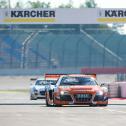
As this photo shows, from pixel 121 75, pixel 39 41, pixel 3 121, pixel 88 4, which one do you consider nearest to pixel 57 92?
pixel 3 121

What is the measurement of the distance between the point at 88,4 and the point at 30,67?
7213cm

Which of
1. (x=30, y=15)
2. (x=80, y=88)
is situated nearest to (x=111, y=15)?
(x=30, y=15)

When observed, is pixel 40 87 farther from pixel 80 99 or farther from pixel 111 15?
pixel 80 99

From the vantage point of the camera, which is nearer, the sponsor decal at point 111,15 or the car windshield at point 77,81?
the car windshield at point 77,81

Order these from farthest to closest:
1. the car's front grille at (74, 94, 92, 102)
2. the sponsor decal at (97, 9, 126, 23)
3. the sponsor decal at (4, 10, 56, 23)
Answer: the sponsor decal at (97, 9, 126, 23) → the sponsor decal at (4, 10, 56, 23) → the car's front grille at (74, 94, 92, 102)

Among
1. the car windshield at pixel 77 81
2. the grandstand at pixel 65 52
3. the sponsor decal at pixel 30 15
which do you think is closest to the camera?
the car windshield at pixel 77 81

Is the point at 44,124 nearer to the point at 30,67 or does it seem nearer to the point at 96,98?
the point at 96,98

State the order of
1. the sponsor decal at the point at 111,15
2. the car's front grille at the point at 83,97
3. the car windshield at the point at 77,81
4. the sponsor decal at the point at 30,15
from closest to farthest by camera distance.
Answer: the car's front grille at the point at 83,97 < the car windshield at the point at 77,81 < the sponsor decal at the point at 30,15 < the sponsor decal at the point at 111,15

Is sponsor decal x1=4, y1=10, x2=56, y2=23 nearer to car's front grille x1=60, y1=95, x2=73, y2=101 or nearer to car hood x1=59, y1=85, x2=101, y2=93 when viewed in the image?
car hood x1=59, y1=85, x2=101, y2=93

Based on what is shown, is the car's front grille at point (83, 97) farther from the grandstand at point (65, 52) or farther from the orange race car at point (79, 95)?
the grandstand at point (65, 52)

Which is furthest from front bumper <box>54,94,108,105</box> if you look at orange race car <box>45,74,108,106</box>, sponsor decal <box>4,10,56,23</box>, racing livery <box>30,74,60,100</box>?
racing livery <box>30,74,60,100</box>

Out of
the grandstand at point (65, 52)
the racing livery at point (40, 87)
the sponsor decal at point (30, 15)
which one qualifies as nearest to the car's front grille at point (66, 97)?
the sponsor decal at point (30, 15)

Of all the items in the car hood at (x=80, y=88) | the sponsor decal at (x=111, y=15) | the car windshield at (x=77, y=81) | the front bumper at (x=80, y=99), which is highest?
the sponsor decal at (x=111, y=15)

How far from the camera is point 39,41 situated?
63.3 metres
